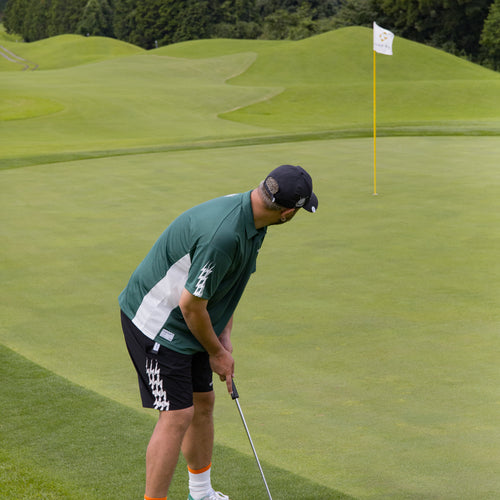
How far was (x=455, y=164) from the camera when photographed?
1288 cm

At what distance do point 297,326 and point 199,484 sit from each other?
2211 millimetres

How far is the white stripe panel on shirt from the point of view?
290 centimetres

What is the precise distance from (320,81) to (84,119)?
15.3 metres

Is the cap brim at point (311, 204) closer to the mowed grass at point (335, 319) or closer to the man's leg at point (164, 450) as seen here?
the man's leg at point (164, 450)

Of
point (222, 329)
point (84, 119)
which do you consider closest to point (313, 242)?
point (222, 329)

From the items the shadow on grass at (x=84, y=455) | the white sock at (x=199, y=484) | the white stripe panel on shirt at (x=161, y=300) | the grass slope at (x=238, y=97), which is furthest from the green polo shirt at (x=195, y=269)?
the grass slope at (x=238, y=97)

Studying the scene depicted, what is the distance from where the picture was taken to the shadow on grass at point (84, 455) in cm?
313

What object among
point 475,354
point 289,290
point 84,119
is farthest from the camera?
point 84,119

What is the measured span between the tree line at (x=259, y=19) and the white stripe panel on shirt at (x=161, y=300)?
5551cm

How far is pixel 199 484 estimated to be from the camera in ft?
10.2

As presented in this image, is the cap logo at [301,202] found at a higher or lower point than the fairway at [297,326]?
higher

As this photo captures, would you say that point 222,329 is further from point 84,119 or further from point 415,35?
point 415,35

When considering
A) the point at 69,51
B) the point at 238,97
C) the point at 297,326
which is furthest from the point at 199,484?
the point at 69,51

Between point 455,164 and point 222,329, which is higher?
point 222,329
